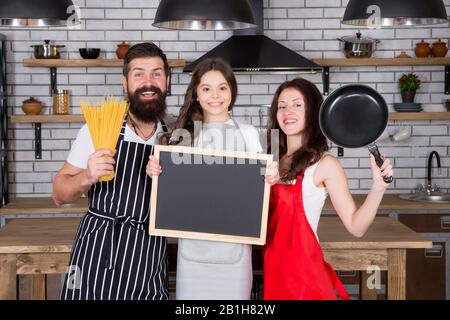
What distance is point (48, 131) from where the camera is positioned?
5.70 metres

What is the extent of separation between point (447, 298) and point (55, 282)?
288 cm

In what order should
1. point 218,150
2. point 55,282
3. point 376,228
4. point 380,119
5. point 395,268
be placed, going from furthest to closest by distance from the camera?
1. point 55,282
2. point 376,228
3. point 395,268
4. point 218,150
5. point 380,119

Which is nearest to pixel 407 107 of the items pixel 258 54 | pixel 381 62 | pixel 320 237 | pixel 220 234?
pixel 381 62

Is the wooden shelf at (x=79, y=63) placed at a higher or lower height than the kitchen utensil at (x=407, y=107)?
higher

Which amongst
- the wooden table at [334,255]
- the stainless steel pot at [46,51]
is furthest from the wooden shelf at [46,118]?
the wooden table at [334,255]

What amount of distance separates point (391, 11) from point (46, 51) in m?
3.17

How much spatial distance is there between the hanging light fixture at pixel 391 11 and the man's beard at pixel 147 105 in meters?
1.05

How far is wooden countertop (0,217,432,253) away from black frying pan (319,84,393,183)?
2.73 feet

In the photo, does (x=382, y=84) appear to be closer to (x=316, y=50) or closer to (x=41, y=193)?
(x=316, y=50)

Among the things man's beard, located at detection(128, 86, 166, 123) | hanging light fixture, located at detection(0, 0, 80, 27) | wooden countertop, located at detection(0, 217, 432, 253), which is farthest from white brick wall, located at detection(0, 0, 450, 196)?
man's beard, located at detection(128, 86, 166, 123)

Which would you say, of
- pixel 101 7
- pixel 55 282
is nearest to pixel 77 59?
pixel 101 7

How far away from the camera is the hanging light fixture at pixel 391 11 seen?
9.96 ft

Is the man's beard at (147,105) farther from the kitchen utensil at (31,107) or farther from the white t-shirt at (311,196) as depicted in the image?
the kitchen utensil at (31,107)

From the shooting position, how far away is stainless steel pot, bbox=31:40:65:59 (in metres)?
5.35
